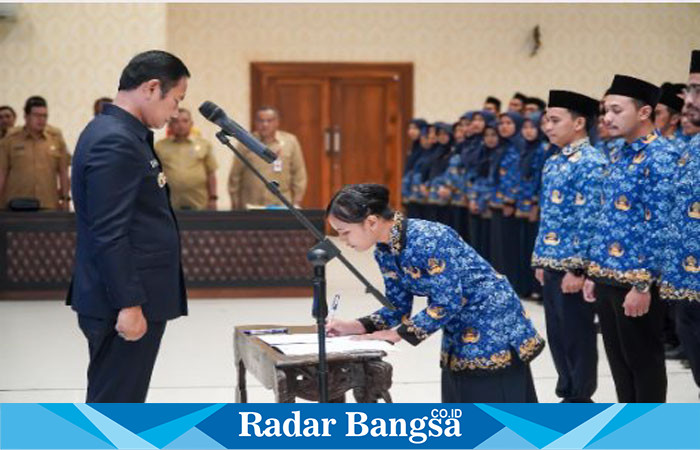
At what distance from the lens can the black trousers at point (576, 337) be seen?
4.51 m

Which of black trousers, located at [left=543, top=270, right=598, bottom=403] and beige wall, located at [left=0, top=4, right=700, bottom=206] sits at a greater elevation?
beige wall, located at [left=0, top=4, right=700, bottom=206]

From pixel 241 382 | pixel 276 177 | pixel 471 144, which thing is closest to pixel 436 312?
pixel 241 382

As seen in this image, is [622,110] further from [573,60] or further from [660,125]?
[573,60]

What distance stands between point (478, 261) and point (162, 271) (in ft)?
2.73

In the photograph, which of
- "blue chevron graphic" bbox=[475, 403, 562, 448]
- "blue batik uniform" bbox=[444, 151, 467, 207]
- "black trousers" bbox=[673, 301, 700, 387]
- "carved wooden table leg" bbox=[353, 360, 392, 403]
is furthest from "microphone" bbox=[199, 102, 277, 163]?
"blue batik uniform" bbox=[444, 151, 467, 207]

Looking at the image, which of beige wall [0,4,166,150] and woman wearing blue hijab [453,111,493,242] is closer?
woman wearing blue hijab [453,111,493,242]

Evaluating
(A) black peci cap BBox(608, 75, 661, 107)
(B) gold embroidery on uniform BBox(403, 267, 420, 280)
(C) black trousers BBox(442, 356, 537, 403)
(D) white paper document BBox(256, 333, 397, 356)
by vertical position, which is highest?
(A) black peci cap BBox(608, 75, 661, 107)

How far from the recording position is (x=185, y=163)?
8.60 meters

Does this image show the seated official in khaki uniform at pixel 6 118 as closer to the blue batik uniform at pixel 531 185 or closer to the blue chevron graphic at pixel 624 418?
the blue batik uniform at pixel 531 185

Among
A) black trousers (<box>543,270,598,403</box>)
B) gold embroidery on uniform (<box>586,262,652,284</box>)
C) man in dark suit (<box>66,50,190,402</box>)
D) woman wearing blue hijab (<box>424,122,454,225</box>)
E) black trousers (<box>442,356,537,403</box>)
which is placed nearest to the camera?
man in dark suit (<box>66,50,190,402</box>)

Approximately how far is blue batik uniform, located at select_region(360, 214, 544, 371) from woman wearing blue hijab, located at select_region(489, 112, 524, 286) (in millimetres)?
5051

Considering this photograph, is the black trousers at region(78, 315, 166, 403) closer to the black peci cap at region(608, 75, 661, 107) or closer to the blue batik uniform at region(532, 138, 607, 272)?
the black peci cap at region(608, 75, 661, 107)

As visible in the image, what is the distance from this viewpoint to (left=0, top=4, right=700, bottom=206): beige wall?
12.8 meters

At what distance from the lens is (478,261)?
313cm
